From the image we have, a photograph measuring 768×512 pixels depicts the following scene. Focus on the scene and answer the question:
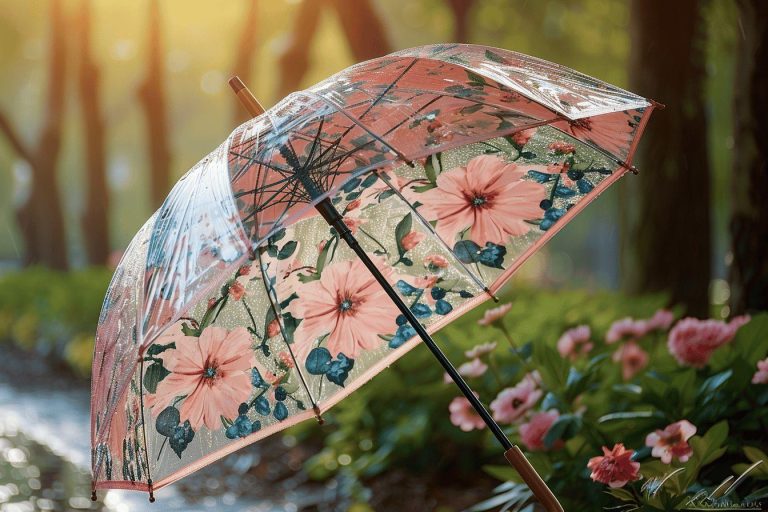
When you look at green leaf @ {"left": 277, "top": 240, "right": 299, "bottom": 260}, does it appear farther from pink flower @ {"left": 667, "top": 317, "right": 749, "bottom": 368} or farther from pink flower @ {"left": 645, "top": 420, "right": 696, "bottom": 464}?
pink flower @ {"left": 667, "top": 317, "right": 749, "bottom": 368}

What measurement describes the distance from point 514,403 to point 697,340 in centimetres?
76

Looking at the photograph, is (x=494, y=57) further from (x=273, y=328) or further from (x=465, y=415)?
(x=465, y=415)

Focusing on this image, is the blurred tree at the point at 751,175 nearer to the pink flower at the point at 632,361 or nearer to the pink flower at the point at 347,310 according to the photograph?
the pink flower at the point at 632,361

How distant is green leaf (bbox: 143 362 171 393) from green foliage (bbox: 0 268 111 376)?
7.68 metres

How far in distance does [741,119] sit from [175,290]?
10.7 feet

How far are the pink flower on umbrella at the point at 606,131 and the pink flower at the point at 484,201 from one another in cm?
23

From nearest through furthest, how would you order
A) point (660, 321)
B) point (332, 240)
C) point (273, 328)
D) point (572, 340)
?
point (273, 328) < point (332, 240) < point (572, 340) < point (660, 321)

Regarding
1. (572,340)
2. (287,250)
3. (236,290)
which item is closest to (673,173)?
(572,340)

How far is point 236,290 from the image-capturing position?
304cm

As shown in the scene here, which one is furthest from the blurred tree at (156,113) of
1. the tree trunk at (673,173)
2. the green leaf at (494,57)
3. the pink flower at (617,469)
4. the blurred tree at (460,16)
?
the pink flower at (617,469)

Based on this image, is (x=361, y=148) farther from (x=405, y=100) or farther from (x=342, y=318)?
(x=342, y=318)

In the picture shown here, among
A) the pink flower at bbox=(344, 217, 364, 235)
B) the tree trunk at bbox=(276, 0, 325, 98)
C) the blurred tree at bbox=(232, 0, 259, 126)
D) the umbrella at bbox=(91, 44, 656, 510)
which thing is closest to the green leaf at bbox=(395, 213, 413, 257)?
the umbrella at bbox=(91, 44, 656, 510)

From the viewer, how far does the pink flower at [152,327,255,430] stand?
2.93 m

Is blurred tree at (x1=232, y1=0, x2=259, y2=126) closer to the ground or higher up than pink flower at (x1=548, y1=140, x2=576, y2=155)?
higher up
